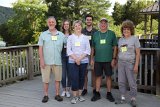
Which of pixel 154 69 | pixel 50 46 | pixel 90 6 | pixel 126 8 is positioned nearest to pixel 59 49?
pixel 50 46

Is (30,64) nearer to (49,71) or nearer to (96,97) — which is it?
(49,71)

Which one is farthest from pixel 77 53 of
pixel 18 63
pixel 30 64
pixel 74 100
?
pixel 30 64

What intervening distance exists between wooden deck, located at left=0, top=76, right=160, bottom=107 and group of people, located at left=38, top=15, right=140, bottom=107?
14 cm

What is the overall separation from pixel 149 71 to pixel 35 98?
2.27m

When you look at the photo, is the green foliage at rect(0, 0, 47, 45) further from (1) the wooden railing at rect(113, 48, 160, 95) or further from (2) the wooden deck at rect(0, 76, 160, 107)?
(1) the wooden railing at rect(113, 48, 160, 95)

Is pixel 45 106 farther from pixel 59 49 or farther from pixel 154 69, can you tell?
pixel 154 69

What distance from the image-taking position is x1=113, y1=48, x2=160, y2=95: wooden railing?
585 cm

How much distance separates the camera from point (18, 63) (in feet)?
24.1

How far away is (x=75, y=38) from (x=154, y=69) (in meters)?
1.74

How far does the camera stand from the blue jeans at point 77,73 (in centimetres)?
535

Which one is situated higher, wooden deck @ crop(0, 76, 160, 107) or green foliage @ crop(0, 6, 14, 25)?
green foliage @ crop(0, 6, 14, 25)

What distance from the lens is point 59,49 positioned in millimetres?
5461

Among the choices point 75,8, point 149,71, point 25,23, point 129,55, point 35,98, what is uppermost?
point 75,8

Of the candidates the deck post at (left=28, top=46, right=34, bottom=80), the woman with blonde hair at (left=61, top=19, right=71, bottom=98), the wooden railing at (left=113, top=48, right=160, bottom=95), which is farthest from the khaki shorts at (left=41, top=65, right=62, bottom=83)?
the deck post at (left=28, top=46, right=34, bottom=80)
